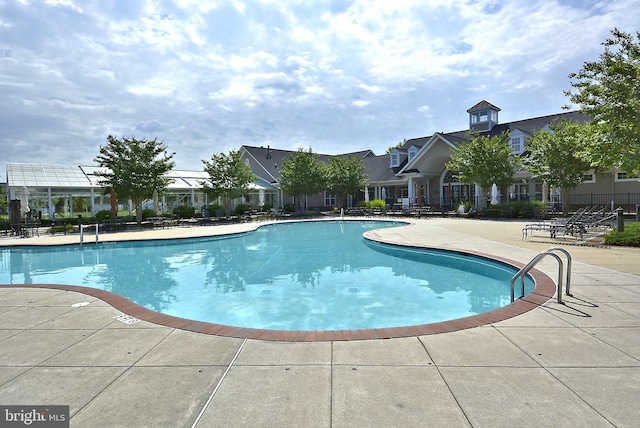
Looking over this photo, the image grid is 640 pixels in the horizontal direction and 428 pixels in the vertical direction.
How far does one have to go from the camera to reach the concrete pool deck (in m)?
2.83

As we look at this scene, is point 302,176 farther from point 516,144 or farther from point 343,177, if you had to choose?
point 516,144

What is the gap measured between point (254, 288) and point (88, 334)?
4.93m

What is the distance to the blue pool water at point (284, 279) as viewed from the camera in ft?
24.2

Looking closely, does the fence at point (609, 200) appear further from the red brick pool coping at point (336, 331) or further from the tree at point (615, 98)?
the red brick pool coping at point (336, 331)

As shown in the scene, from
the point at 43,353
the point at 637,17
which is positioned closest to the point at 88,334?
the point at 43,353

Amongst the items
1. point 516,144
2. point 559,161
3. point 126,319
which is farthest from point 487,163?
point 126,319

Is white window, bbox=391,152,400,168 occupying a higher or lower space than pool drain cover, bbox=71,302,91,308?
higher

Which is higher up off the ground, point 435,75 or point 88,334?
point 435,75

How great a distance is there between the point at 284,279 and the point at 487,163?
67.0 feet

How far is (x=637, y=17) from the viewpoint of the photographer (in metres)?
12.2

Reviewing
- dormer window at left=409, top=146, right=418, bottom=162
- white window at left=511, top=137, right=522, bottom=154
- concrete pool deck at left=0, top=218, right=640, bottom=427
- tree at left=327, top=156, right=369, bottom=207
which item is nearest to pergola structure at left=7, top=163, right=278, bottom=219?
tree at left=327, top=156, right=369, bottom=207

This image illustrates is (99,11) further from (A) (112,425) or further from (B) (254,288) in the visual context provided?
(A) (112,425)

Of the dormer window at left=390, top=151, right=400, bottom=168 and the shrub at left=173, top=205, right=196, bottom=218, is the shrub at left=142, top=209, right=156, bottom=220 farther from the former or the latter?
the dormer window at left=390, top=151, right=400, bottom=168
